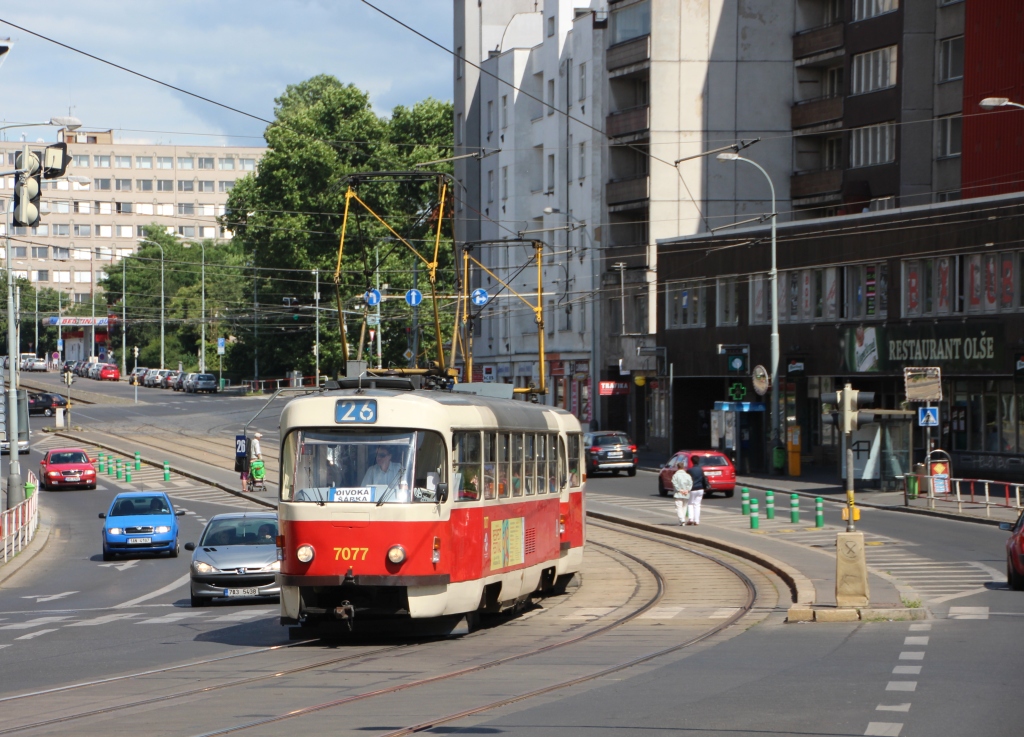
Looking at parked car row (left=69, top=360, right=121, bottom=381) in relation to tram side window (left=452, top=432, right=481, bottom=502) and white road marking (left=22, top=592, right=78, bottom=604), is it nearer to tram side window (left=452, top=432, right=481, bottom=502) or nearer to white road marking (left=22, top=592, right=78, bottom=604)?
white road marking (left=22, top=592, right=78, bottom=604)

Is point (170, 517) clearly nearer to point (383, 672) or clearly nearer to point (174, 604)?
point (174, 604)

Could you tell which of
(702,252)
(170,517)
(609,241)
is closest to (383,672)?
(170,517)

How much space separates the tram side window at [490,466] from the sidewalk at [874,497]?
20.4m

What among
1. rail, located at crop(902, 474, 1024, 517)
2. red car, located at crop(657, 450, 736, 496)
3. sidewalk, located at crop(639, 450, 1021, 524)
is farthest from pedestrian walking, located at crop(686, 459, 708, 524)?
red car, located at crop(657, 450, 736, 496)

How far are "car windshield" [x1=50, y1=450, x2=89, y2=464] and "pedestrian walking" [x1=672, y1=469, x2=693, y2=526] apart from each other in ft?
99.4

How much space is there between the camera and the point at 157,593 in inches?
1057

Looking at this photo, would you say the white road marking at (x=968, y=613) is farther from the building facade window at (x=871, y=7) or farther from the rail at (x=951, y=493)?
the building facade window at (x=871, y=7)

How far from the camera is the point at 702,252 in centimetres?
6041

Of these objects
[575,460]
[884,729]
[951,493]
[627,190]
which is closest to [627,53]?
[627,190]

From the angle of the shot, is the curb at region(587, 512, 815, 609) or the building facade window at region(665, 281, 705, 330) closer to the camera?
the curb at region(587, 512, 815, 609)

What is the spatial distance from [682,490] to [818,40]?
3473 centimetres

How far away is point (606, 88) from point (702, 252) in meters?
11.7

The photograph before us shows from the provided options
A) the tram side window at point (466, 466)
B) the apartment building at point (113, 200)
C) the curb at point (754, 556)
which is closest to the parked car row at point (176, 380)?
the apartment building at point (113, 200)

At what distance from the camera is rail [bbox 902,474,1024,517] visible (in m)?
39.5
